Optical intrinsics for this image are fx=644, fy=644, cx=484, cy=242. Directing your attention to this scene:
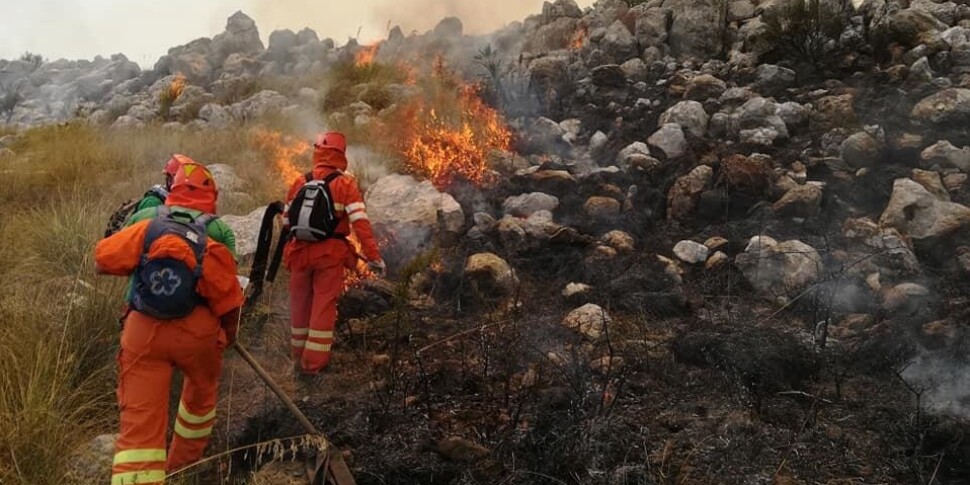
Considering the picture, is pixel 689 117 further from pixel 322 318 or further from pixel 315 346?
pixel 315 346

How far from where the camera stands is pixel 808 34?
8492 millimetres

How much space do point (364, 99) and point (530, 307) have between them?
6.74 meters

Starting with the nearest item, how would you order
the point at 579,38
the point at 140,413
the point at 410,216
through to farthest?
the point at 140,413
the point at 410,216
the point at 579,38

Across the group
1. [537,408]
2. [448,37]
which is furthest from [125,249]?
[448,37]

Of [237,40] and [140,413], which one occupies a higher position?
[237,40]

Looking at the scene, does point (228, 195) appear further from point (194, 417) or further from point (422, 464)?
point (422, 464)

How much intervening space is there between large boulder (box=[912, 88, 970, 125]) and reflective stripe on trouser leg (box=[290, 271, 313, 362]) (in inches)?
237

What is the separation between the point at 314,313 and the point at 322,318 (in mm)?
66

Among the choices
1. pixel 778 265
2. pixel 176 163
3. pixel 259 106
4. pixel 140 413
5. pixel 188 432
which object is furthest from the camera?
pixel 259 106

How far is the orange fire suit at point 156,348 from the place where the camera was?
2613 mm

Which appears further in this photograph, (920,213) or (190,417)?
(920,213)

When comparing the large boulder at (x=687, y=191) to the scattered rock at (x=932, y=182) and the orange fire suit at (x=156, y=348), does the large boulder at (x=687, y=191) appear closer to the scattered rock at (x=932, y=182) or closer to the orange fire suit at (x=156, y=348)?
the scattered rock at (x=932, y=182)

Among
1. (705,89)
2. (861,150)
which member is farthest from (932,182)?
(705,89)

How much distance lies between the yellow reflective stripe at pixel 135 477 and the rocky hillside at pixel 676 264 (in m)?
0.58
